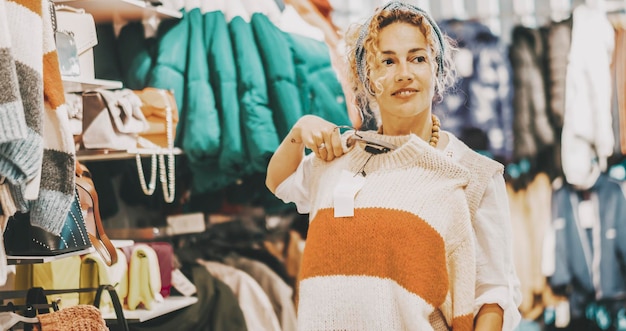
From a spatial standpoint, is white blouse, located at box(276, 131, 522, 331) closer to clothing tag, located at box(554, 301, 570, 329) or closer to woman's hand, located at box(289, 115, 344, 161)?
woman's hand, located at box(289, 115, 344, 161)

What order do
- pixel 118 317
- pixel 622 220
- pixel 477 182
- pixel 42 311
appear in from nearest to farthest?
1. pixel 477 182
2. pixel 42 311
3. pixel 118 317
4. pixel 622 220

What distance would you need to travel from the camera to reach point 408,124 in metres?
1.67

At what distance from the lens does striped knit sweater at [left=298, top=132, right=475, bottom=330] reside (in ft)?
4.87

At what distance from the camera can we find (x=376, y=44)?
5.42 feet

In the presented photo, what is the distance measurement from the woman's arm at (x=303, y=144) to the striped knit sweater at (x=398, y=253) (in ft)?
0.47

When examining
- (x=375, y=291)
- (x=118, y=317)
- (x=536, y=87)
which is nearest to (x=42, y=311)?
(x=118, y=317)

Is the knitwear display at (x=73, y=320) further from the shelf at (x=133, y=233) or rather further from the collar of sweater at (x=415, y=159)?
the shelf at (x=133, y=233)

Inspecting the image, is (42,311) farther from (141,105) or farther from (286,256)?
(286,256)

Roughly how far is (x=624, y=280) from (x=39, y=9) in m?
2.70

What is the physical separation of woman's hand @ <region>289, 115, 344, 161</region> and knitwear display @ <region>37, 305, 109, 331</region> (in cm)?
67

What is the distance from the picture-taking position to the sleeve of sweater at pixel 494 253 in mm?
1561

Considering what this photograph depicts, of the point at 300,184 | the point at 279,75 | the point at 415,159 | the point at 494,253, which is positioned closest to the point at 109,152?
the point at 279,75

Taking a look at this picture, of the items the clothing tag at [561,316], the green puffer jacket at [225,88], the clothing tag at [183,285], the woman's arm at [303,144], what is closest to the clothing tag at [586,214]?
the clothing tag at [561,316]

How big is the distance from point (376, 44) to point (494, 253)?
1.69 ft
